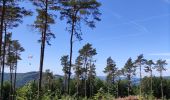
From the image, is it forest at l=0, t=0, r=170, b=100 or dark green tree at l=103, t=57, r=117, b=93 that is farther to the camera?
dark green tree at l=103, t=57, r=117, b=93

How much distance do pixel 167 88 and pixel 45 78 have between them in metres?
38.3

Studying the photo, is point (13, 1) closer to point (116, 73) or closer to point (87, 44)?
point (87, 44)

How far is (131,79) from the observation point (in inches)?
4040

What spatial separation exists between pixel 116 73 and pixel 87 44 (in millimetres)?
→ 30626

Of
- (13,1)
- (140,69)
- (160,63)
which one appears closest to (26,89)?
(13,1)

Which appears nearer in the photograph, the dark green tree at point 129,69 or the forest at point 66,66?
the forest at point 66,66

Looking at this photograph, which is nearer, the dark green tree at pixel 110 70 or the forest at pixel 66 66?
the forest at pixel 66 66

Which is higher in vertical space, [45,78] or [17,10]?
[17,10]

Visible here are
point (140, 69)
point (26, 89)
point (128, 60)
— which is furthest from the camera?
point (128, 60)

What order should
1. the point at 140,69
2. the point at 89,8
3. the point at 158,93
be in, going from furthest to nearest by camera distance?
the point at 158,93, the point at 140,69, the point at 89,8

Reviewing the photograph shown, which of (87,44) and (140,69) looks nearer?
(87,44)

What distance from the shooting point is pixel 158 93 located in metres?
108

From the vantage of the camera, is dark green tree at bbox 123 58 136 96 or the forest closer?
the forest

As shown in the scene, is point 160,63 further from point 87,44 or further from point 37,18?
point 37,18
